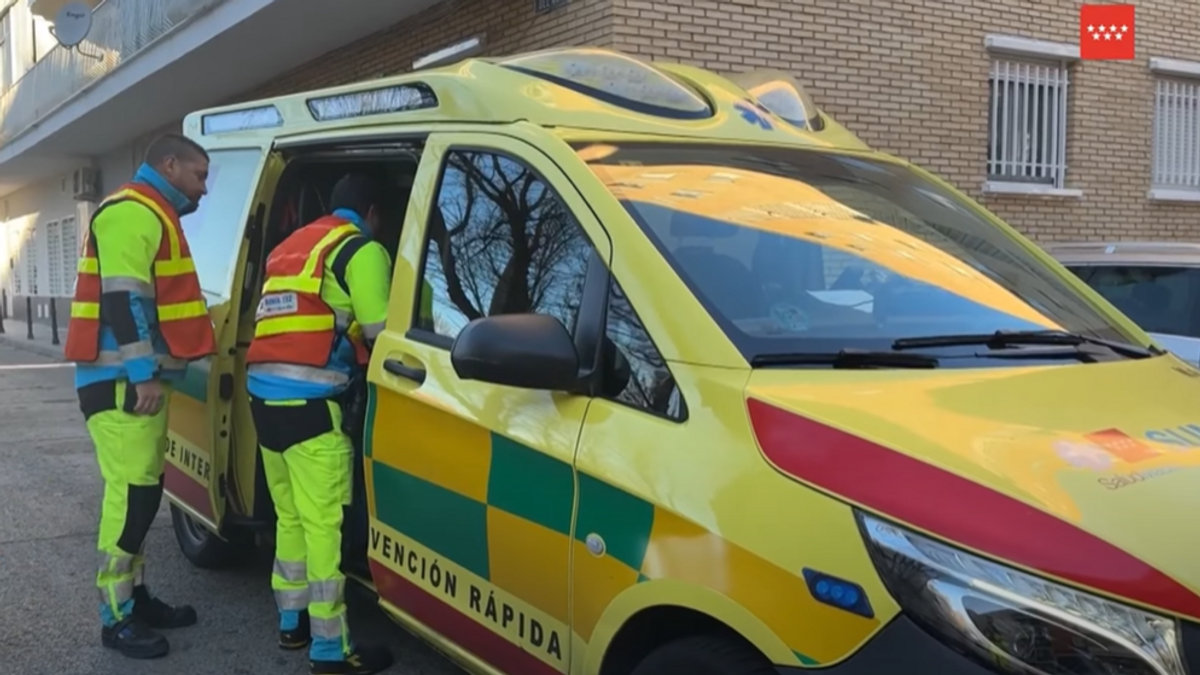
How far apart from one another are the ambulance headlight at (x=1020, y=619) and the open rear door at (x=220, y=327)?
10.8ft

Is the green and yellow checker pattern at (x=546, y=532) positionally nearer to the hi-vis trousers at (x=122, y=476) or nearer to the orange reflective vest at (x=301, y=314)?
the orange reflective vest at (x=301, y=314)

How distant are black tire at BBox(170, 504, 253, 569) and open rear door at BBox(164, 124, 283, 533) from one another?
306mm

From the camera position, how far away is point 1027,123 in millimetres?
10820

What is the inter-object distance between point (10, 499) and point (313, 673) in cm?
433

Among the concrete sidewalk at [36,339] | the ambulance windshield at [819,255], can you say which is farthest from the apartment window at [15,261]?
the ambulance windshield at [819,255]

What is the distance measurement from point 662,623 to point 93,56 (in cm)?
1930

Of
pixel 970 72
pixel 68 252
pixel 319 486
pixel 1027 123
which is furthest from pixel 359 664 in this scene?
pixel 68 252

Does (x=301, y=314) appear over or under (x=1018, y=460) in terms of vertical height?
over

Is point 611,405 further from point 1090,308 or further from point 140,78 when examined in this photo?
point 140,78

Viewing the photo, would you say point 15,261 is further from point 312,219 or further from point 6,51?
point 312,219

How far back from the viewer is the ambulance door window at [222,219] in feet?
15.1

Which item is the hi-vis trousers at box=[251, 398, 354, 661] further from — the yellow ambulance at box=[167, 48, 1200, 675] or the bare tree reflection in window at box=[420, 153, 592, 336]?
the bare tree reflection in window at box=[420, 153, 592, 336]

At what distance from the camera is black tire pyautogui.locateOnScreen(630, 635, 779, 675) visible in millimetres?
2189

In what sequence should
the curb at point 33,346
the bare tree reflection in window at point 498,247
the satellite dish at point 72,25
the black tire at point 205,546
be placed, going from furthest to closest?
the curb at point 33,346 < the satellite dish at point 72,25 < the black tire at point 205,546 < the bare tree reflection in window at point 498,247
